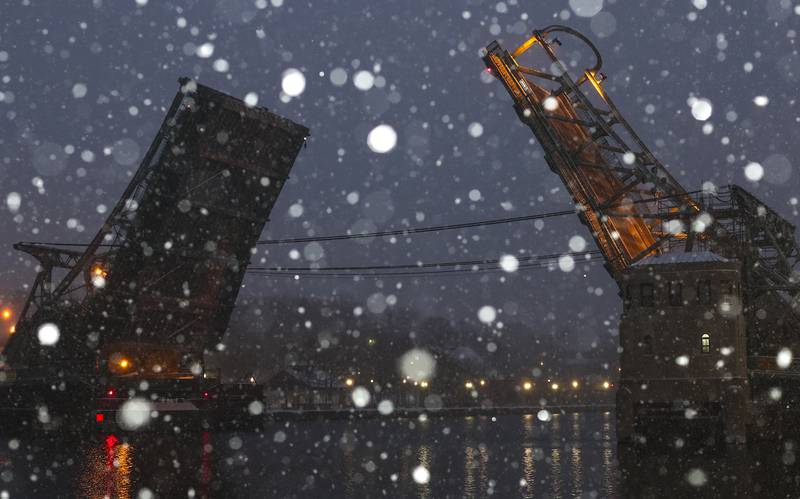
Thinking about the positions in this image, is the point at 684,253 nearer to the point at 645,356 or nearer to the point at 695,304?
the point at 695,304

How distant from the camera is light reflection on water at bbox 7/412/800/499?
11.4m

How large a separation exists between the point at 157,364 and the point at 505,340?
361 ft

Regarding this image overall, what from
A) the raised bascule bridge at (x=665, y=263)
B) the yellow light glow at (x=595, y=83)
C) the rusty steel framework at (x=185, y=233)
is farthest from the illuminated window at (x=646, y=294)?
the rusty steel framework at (x=185, y=233)

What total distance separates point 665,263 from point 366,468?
1209cm

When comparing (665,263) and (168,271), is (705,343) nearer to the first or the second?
(665,263)

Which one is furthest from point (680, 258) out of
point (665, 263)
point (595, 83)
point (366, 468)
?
point (366, 468)

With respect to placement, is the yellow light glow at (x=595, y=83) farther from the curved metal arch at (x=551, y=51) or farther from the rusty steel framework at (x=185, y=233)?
the rusty steel framework at (x=185, y=233)

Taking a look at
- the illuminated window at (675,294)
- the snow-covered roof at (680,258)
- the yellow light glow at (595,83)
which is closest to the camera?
the snow-covered roof at (680,258)

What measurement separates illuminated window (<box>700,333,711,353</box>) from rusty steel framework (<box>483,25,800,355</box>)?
2800 mm

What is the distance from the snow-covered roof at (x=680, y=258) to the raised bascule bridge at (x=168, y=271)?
1023 cm

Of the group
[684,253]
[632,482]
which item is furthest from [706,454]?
[632,482]

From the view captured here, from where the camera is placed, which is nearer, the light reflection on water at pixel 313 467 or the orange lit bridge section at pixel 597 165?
the light reflection on water at pixel 313 467

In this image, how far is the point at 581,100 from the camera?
80.3ft

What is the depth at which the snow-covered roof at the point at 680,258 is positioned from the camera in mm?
23094
